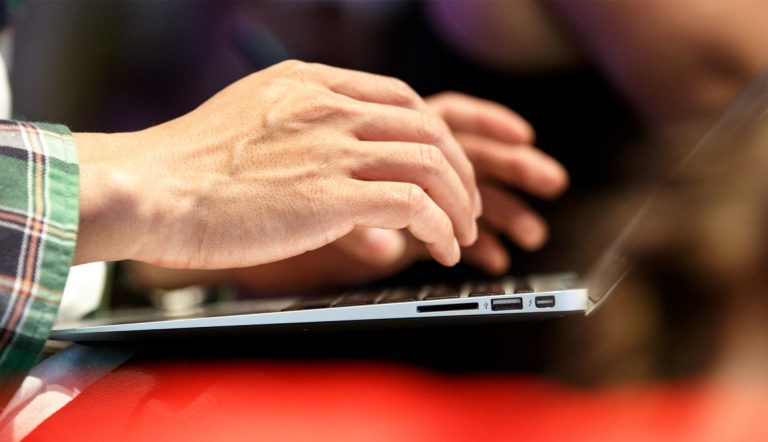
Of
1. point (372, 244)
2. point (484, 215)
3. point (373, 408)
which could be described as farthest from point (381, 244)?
point (373, 408)

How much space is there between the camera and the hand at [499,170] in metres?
0.81

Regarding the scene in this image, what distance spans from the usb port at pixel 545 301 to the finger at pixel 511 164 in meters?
0.41

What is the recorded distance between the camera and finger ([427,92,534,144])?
81 centimetres

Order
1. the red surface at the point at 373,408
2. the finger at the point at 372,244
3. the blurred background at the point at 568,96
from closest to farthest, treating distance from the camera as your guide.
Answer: the red surface at the point at 373,408 < the blurred background at the point at 568,96 < the finger at the point at 372,244

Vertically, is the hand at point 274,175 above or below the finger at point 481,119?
below

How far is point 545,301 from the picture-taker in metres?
0.41

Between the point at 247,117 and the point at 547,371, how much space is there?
12.0 inches

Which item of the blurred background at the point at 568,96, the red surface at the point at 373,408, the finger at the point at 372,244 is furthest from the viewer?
the finger at the point at 372,244

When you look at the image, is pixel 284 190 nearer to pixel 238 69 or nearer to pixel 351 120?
pixel 351 120

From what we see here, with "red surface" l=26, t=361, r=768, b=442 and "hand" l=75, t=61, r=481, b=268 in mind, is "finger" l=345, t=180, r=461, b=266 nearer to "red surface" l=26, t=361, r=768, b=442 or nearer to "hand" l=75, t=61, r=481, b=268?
"hand" l=75, t=61, r=481, b=268

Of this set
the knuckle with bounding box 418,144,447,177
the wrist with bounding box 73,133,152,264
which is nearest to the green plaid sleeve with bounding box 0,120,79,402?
the wrist with bounding box 73,133,152,264

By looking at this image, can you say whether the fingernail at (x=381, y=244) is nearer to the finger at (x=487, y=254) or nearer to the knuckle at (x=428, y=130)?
the finger at (x=487, y=254)

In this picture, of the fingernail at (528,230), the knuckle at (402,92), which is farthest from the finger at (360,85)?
the fingernail at (528,230)

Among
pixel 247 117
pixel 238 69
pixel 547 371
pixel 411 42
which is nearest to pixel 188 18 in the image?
pixel 238 69
